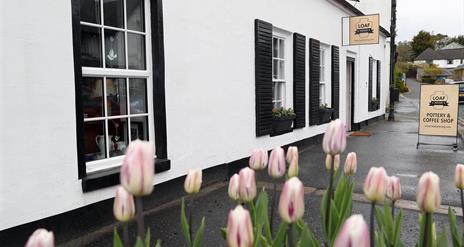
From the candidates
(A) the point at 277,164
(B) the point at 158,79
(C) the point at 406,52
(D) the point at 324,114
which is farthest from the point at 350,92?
(C) the point at 406,52

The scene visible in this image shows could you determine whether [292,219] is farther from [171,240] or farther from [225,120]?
[225,120]

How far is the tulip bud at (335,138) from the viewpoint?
149 centimetres

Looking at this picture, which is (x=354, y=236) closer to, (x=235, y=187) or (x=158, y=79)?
(x=235, y=187)

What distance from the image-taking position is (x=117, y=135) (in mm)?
4559

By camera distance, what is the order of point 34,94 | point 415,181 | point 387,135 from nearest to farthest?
point 34,94
point 415,181
point 387,135

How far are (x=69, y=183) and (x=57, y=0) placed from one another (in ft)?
5.34

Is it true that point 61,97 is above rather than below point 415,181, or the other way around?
above

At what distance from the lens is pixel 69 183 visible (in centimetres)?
377

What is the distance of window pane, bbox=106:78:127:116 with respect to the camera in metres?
4.39

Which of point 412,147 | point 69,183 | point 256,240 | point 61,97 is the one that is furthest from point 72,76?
point 412,147

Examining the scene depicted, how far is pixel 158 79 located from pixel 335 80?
6.98 m

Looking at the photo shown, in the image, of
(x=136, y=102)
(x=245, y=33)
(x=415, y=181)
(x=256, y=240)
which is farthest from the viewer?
(x=245, y=33)

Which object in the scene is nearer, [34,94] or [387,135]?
[34,94]

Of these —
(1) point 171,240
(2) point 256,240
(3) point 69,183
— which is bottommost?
(1) point 171,240
